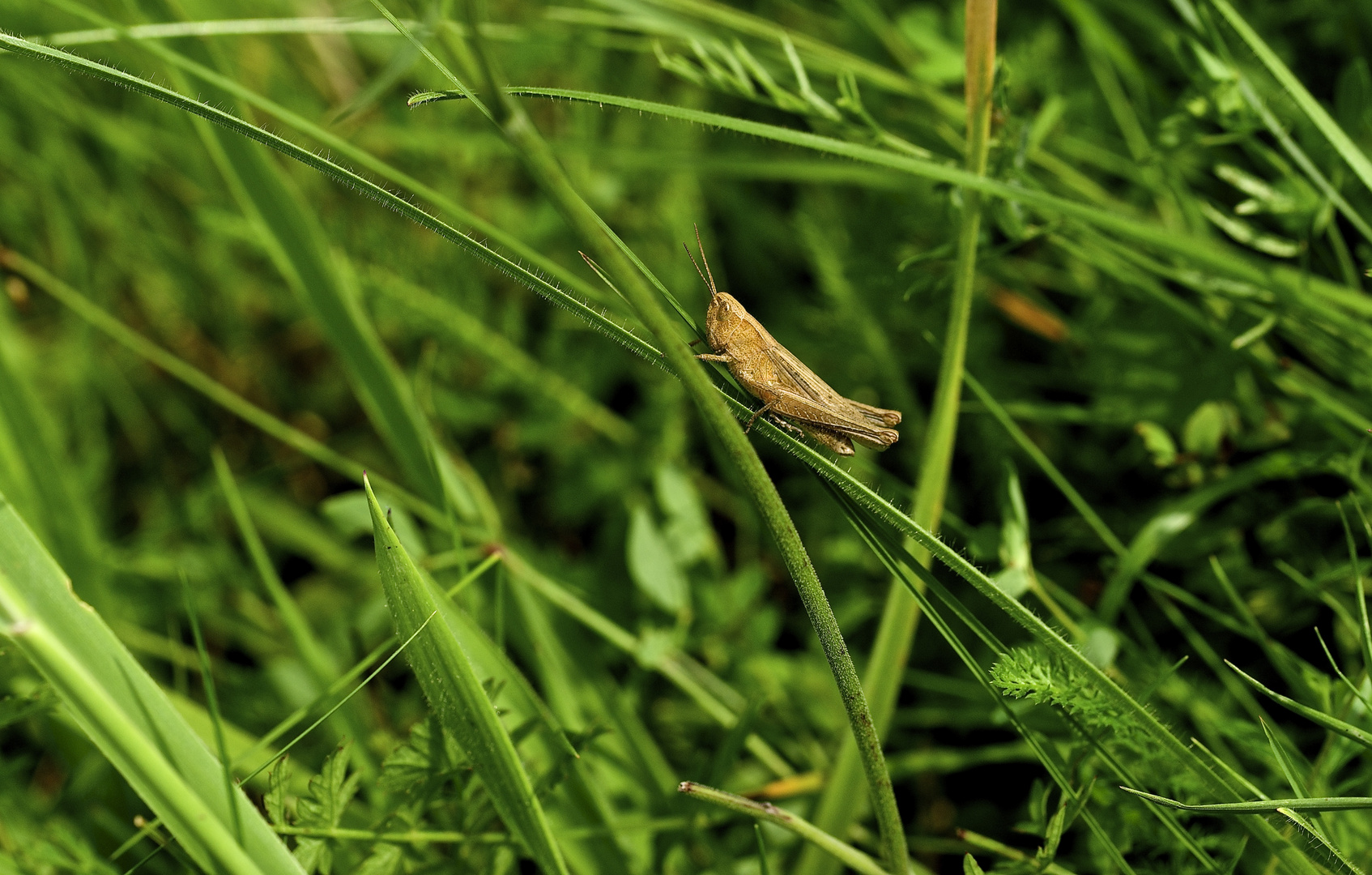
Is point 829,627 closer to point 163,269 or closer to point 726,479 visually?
point 726,479

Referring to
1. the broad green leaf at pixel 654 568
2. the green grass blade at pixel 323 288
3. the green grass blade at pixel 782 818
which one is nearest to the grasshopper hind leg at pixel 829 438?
the broad green leaf at pixel 654 568

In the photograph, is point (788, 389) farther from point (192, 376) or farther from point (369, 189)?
point (192, 376)

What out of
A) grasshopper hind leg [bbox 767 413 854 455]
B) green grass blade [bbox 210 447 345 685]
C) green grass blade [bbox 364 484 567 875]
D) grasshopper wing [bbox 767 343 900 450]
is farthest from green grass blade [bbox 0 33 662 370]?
green grass blade [bbox 210 447 345 685]

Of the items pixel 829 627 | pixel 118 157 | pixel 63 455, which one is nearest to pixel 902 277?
A: pixel 829 627

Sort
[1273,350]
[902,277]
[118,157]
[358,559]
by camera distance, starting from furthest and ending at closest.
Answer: [118,157] < [358,559] < [1273,350] < [902,277]

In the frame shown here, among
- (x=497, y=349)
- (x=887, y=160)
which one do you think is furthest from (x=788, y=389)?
(x=497, y=349)

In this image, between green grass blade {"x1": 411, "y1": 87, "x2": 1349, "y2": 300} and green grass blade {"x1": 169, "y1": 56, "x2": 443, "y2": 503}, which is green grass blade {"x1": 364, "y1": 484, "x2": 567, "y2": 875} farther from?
green grass blade {"x1": 169, "y1": 56, "x2": 443, "y2": 503}
